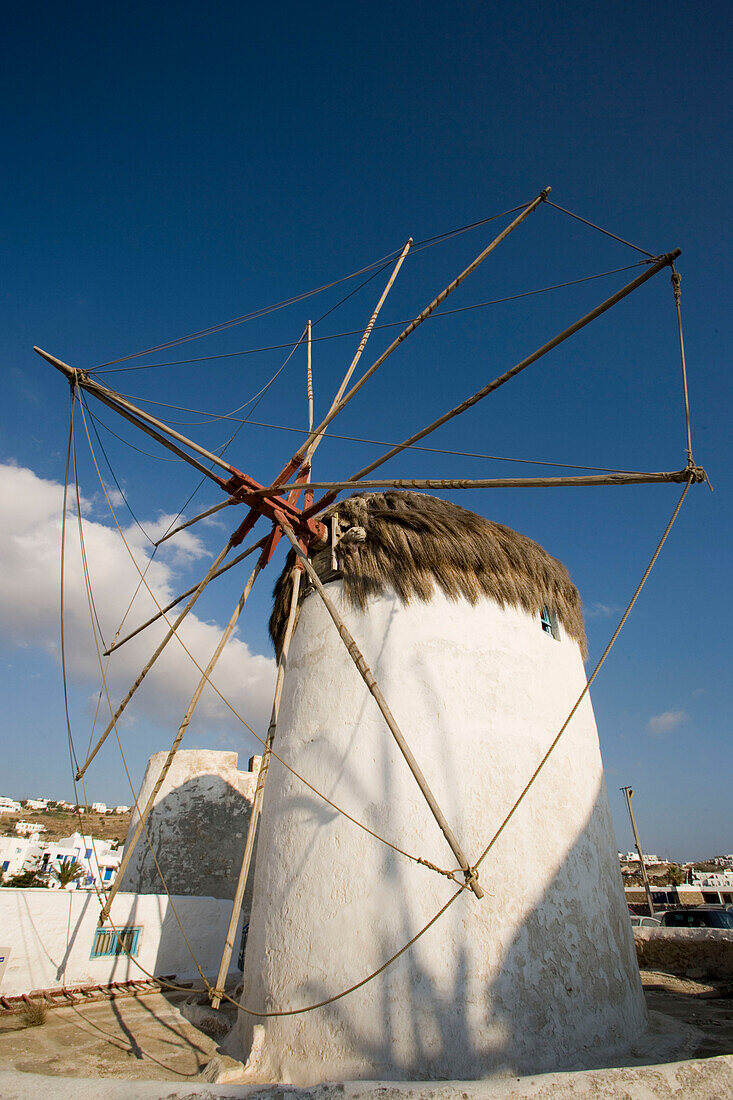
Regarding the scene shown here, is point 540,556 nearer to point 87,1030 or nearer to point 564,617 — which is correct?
point 564,617

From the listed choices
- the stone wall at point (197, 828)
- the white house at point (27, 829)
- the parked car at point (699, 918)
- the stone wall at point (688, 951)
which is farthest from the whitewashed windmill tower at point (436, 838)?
the white house at point (27, 829)

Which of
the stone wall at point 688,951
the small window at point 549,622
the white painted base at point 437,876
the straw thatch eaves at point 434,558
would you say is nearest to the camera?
the white painted base at point 437,876

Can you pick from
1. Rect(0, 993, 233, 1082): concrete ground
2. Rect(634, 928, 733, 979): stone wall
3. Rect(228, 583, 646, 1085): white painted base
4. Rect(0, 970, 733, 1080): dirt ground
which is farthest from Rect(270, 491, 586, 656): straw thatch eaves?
Rect(634, 928, 733, 979): stone wall

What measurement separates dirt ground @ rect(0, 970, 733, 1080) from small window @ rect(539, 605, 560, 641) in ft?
11.9

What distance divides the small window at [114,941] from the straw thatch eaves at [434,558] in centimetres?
635

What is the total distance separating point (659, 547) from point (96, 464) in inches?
210

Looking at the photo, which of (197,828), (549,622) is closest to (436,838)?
(549,622)

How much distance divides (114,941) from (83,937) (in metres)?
0.64

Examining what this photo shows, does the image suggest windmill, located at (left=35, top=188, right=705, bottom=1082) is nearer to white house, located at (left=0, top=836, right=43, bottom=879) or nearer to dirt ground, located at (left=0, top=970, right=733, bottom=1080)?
dirt ground, located at (left=0, top=970, right=733, bottom=1080)

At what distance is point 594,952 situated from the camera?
16.3 ft

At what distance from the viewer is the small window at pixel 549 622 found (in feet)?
21.6

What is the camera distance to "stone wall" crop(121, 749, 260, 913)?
13.1m

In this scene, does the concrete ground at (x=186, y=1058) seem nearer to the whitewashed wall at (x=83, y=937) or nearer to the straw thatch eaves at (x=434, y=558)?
the whitewashed wall at (x=83, y=937)

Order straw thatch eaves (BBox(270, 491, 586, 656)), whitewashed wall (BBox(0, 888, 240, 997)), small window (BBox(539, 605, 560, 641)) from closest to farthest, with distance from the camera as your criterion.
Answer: straw thatch eaves (BBox(270, 491, 586, 656)) < small window (BBox(539, 605, 560, 641)) < whitewashed wall (BBox(0, 888, 240, 997))
